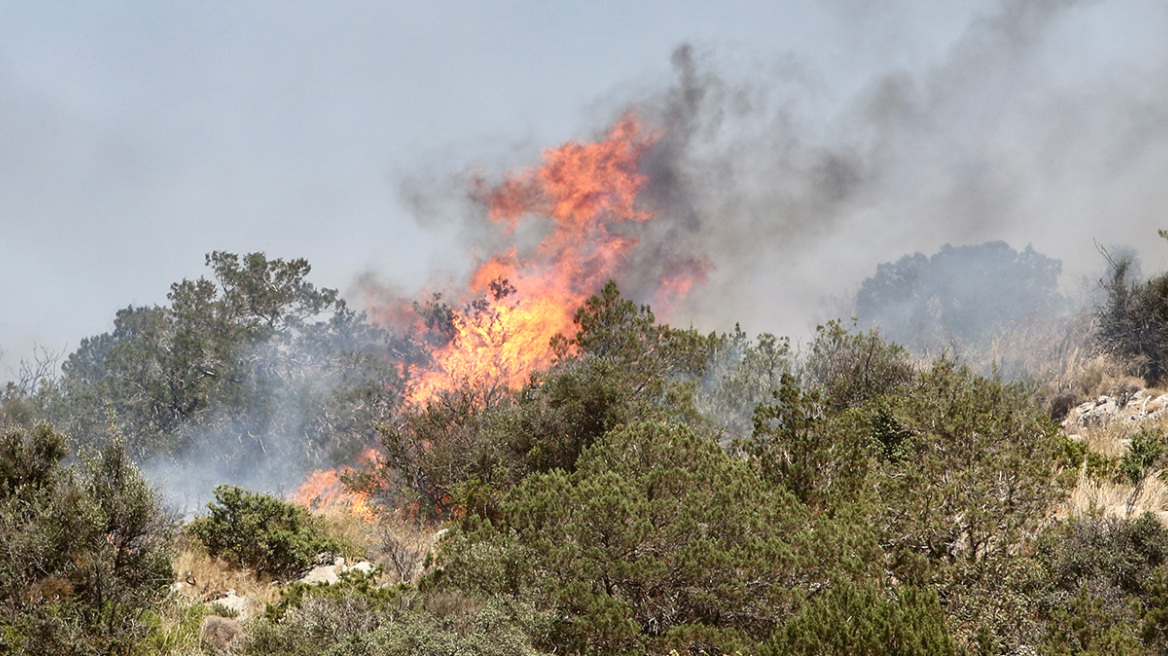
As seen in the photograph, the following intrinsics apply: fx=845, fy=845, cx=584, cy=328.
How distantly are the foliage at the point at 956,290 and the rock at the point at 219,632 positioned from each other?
4792 cm

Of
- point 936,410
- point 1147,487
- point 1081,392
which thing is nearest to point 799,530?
point 936,410

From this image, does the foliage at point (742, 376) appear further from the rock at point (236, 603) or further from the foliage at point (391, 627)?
the foliage at point (391, 627)

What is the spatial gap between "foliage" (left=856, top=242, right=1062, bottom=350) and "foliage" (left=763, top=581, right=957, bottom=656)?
4681cm

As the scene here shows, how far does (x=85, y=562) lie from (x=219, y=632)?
1.62m

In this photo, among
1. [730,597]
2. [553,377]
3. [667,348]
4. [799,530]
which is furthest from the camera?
[667,348]

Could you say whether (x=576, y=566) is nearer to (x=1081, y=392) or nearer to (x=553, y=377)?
(x=553, y=377)

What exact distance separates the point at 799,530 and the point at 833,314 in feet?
179

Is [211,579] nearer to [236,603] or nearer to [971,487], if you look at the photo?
[236,603]

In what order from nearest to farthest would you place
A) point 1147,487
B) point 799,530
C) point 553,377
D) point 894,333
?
point 799,530 → point 1147,487 → point 553,377 → point 894,333

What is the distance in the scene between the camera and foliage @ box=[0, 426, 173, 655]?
8750 mm

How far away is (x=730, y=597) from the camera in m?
8.51

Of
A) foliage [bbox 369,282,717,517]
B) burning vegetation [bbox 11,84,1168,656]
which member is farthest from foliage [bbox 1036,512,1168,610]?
foliage [bbox 369,282,717,517]

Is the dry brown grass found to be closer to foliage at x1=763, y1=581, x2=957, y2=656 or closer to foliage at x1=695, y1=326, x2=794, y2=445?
foliage at x1=763, y1=581, x2=957, y2=656

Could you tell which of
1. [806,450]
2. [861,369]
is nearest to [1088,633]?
[806,450]
